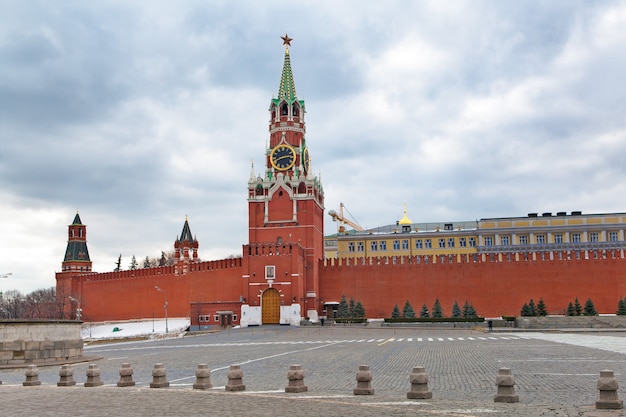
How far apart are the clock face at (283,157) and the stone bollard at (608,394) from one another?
52047 millimetres

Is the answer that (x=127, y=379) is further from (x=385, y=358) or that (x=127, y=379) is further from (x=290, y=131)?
(x=290, y=131)

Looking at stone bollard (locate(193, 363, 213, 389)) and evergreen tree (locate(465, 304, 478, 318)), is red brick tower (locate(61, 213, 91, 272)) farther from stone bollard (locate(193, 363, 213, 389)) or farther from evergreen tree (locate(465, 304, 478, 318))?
stone bollard (locate(193, 363, 213, 389))

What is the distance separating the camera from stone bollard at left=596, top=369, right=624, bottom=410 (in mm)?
9172

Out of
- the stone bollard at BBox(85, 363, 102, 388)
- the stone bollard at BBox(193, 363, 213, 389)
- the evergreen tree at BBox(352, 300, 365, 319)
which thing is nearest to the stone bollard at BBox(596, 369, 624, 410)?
Result: the stone bollard at BBox(193, 363, 213, 389)

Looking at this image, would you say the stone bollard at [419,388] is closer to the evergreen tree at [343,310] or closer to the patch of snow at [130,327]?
the evergreen tree at [343,310]

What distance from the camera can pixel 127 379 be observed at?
13.8 metres

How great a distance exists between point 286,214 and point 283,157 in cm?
550

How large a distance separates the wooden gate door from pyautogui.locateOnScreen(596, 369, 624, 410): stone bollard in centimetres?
4505

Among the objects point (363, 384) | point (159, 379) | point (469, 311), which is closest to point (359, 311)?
point (469, 311)

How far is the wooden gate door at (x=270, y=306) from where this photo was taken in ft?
176

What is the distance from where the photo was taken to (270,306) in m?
54.1

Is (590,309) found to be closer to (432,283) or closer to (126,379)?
(432,283)

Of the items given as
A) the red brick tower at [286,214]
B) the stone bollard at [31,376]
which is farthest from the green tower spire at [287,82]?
the stone bollard at [31,376]

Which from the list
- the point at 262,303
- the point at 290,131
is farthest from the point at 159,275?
the point at 290,131
